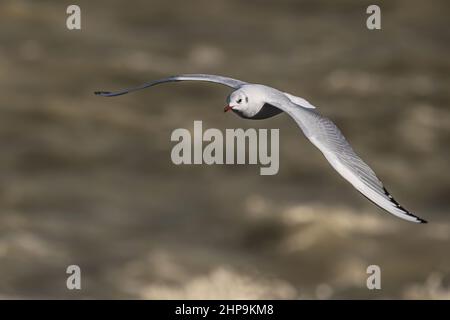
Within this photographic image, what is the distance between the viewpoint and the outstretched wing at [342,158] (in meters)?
3.84

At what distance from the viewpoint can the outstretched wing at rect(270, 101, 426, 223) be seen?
3.84 meters

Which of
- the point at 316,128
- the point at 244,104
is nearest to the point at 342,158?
the point at 316,128

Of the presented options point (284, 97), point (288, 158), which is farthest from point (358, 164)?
point (288, 158)

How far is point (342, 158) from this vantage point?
4082mm

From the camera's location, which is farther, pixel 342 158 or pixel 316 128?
pixel 316 128

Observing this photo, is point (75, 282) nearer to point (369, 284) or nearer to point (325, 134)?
point (369, 284)

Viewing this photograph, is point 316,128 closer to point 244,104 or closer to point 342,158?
point 342,158

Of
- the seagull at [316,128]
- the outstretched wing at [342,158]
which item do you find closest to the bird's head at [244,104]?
the seagull at [316,128]

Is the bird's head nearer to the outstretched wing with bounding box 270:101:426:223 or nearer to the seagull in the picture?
the seagull

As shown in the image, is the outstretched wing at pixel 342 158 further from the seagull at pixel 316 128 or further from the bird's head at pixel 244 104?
the bird's head at pixel 244 104

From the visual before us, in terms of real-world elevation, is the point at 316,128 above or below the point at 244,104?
below

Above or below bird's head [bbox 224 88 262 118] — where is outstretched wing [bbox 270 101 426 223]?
below

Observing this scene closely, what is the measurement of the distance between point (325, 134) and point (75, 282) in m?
8.32

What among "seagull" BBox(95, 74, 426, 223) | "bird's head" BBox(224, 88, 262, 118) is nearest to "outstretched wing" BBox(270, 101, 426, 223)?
"seagull" BBox(95, 74, 426, 223)
